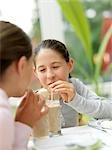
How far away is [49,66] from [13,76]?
1.31ft

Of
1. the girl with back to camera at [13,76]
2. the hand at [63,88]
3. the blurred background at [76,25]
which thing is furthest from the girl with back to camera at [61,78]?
the blurred background at [76,25]

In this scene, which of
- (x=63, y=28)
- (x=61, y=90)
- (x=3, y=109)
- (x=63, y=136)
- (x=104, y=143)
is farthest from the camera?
(x=63, y=28)

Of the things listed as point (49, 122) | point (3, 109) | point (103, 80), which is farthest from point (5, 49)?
point (103, 80)

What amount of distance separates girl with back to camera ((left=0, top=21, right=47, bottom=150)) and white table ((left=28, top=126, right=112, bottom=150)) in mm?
86

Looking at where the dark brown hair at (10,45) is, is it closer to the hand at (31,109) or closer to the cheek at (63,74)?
the hand at (31,109)

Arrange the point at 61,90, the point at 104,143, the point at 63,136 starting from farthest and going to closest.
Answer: the point at 61,90
the point at 63,136
the point at 104,143

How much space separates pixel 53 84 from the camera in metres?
1.25

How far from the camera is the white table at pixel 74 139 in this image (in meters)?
0.97

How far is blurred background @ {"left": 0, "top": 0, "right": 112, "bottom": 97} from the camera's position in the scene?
8.16ft

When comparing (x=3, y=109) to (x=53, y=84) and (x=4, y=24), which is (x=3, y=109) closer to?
(x=4, y=24)

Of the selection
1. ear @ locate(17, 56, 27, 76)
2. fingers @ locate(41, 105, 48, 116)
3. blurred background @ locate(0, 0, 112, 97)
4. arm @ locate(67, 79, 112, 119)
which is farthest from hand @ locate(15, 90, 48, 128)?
blurred background @ locate(0, 0, 112, 97)

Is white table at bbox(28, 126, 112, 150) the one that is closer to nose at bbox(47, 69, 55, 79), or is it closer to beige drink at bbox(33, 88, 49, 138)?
beige drink at bbox(33, 88, 49, 138)

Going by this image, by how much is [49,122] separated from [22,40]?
1.09ft

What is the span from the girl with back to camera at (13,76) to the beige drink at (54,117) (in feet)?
0.48
